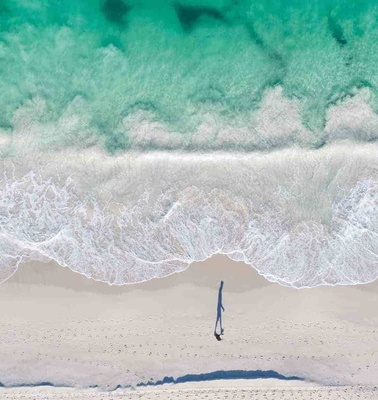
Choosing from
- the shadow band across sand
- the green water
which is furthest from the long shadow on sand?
the green water

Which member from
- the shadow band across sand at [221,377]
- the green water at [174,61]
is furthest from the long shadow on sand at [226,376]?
the green water at [174,61]

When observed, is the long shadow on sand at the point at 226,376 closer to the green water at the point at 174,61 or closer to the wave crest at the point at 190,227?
the wave crest at the point at 190,227

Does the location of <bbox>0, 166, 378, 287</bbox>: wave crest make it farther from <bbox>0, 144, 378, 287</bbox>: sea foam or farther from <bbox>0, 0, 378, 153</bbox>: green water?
<bbox>0, 0, 378, 153</bbox>: green water

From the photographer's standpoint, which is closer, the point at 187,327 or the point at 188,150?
the point at 188,150

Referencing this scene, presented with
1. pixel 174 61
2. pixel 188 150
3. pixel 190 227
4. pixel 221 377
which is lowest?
pixel 221 377

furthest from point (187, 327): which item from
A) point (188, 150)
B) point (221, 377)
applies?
point (188, 150)

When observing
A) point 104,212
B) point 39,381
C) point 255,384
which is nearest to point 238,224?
point 104,212

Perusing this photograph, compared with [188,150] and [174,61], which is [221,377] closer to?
[188,150]
